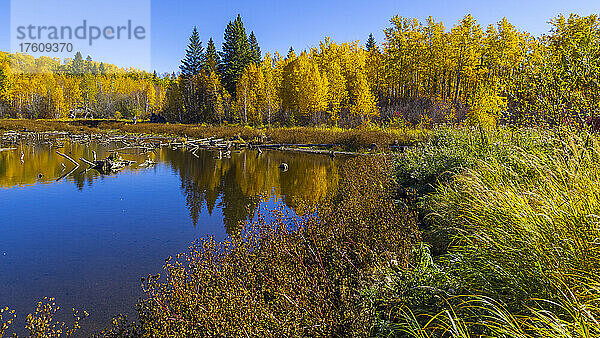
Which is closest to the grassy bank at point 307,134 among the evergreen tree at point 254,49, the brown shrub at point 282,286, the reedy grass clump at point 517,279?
the brown shrub at point 282,286

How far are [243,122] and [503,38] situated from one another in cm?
3183

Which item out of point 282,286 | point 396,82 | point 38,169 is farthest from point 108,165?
point 396,82

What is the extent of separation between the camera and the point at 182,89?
56.4 metres

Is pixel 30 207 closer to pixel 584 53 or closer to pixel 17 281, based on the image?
pixel 17 281

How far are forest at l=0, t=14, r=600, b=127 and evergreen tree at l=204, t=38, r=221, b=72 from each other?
0.22m

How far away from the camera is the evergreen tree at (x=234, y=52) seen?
169 ft

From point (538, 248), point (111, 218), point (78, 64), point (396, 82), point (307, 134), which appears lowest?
point (111, 218)

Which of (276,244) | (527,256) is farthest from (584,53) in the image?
(276,244)

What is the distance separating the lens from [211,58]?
55812 millimetres

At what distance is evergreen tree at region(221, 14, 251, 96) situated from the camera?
51.5m

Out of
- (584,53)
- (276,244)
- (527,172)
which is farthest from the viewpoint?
(584,53)

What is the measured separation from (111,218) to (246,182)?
571cm

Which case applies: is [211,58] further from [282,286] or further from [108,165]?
[282,286]

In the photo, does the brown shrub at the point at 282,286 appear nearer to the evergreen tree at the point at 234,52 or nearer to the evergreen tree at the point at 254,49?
the evergreen tree at the point at 234,52
